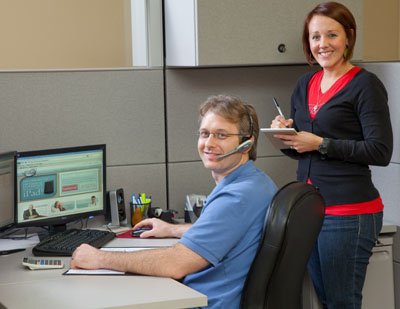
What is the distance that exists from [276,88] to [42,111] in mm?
1129

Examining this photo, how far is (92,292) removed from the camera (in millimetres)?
1614

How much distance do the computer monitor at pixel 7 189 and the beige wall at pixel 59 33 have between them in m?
1.68

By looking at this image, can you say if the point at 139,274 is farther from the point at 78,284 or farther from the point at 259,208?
the point at 259,208

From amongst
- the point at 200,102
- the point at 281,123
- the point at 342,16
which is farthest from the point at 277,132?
the point at 200,102

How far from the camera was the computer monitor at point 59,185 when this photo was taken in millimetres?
2363

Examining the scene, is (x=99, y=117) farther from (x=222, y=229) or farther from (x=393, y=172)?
(x=393, y=172)

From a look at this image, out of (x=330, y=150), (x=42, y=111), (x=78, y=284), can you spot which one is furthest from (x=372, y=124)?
(x=42, y=111)

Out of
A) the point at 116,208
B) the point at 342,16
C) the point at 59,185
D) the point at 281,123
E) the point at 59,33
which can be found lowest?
the point at 116,208

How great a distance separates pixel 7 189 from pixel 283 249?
1204 millimetres

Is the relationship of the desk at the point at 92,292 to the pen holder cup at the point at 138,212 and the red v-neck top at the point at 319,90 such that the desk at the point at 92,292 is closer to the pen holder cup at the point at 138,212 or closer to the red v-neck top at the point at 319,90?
the pen holder cup at the point at 138,212

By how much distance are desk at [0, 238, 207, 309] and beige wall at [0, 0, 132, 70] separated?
2310 millimetres

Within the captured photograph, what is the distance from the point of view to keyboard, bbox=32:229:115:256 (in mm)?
2102

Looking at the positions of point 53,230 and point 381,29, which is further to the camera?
point 381,29

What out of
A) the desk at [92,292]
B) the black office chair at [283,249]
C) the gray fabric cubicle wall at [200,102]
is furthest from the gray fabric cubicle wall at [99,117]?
the black office chair at [283,249]
